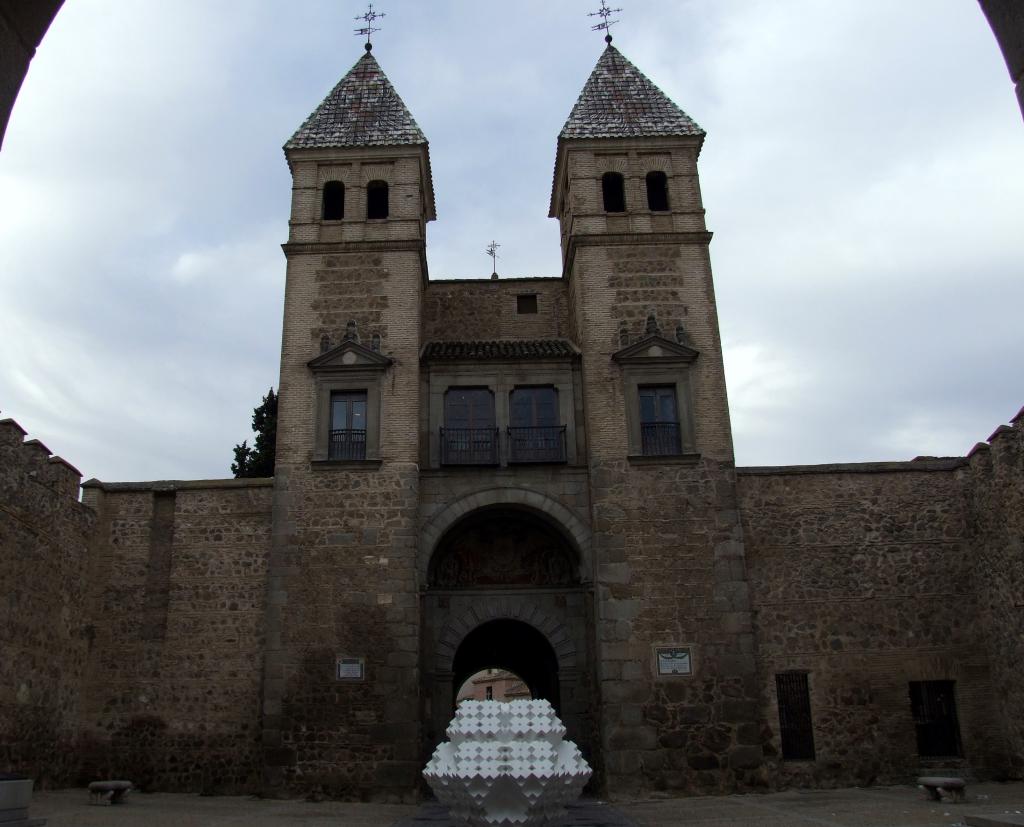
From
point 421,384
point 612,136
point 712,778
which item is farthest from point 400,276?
point 712,778

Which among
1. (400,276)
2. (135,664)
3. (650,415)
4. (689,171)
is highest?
(689,171)

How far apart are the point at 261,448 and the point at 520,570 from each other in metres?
13.0

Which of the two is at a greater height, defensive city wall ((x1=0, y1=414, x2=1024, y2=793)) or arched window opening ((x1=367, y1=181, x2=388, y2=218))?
arched window opening ((x1=367, y1=181, x2=388, y2=218))

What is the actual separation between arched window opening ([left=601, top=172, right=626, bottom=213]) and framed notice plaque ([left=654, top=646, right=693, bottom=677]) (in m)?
9.36

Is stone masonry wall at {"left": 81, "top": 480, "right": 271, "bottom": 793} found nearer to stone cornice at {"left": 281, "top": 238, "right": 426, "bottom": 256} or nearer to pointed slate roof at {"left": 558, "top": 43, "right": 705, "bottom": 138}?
stone cornice at {"left": 281, "top": 238, "right": 426, "bottom": 256}

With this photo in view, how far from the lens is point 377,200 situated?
2028cm

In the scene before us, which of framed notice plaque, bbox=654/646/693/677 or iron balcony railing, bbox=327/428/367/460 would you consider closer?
framed notice plaque, bbox=654/646/693/677

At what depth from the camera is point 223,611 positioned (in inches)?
659

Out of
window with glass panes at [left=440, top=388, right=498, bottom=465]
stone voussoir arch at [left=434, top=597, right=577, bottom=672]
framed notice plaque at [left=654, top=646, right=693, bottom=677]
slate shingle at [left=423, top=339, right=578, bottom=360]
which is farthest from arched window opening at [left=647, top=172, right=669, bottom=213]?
framed notice plaque at [left=654, top=646, right=693, bottom=677]

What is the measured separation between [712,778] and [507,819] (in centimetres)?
795

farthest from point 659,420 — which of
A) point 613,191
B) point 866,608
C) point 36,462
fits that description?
point 36,462

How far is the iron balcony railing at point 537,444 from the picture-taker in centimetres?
1738

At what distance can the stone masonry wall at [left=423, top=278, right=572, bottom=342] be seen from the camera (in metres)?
20.1

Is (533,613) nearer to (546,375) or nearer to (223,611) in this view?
(546,375)
